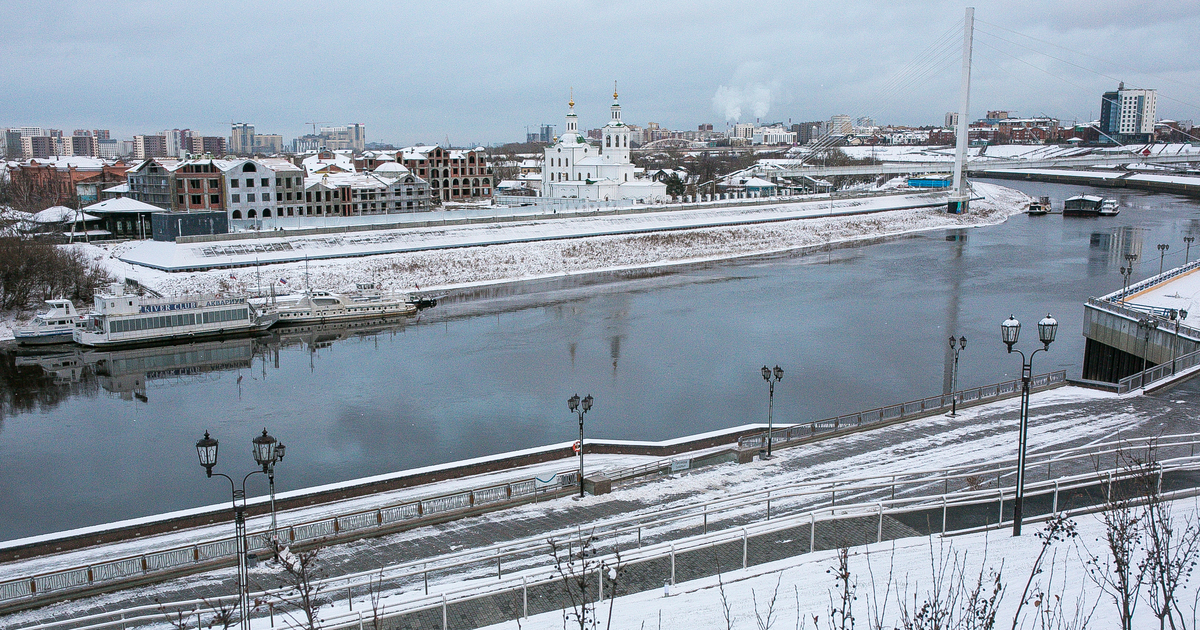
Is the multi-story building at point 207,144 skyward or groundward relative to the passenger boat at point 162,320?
skyward

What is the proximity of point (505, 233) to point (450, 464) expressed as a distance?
30724mm

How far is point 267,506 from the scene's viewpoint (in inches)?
484

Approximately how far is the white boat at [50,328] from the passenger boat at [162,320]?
299 millimetres

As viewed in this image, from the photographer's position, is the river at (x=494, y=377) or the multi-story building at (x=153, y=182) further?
the multi-story building at (x=153, y=182)

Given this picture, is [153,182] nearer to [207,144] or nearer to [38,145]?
[38,145]

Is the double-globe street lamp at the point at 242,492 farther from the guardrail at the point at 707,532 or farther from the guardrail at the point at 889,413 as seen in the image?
the guardrail at the point at 889,413

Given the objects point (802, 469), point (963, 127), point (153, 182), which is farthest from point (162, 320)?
point (963, 127)

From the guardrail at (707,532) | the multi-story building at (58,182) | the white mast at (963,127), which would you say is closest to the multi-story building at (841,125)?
the white mast at (963,127)

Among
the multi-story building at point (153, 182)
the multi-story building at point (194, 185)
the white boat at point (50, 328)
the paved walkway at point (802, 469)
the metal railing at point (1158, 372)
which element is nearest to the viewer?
the paved walkway at point (802, 469)

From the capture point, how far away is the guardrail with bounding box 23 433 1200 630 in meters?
7.80

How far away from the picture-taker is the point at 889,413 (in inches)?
631

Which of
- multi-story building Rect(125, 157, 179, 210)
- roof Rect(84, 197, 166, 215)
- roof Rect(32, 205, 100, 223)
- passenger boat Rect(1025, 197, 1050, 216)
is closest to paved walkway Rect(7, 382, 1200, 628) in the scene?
roof Rect(84, 197, 166, 215)

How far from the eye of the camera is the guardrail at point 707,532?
7.80 metres

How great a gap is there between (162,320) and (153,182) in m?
23.3
